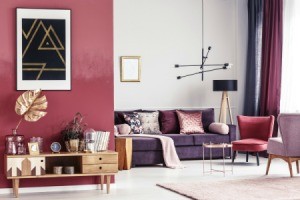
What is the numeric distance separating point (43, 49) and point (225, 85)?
423 cm

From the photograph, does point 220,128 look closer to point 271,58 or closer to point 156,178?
point 271,58

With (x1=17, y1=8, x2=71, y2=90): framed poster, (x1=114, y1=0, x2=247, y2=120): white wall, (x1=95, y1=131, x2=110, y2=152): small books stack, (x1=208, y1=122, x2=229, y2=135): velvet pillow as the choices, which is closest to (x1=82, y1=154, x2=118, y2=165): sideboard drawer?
(x1=95, y1=131, x2=110, y2=152): small books stack

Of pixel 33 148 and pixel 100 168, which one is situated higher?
pixel 33 148

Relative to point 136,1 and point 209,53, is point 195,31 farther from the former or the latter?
point 136,1

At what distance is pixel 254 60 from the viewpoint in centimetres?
1043

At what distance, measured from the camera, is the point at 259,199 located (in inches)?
227

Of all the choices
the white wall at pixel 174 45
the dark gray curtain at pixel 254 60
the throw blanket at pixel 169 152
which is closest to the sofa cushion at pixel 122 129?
the throw blanket at pixel 169 152

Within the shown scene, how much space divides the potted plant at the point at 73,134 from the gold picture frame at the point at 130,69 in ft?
11.6

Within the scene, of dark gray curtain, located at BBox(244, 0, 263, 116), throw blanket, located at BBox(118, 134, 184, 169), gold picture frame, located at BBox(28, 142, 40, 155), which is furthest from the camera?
dark gray curtain, located at BBox(244, 0, 263, 116)

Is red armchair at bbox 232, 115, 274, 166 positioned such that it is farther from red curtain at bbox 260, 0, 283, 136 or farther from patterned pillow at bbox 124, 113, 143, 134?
patterned pillow at bbox 124, 113, 143, 134


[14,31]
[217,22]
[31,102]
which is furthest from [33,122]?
[217,22]

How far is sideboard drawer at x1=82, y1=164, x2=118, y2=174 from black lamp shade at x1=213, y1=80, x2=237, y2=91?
4.02 metres

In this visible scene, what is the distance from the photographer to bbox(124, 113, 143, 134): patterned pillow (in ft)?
30.5

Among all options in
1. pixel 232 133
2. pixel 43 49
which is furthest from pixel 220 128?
pixel 43 49
